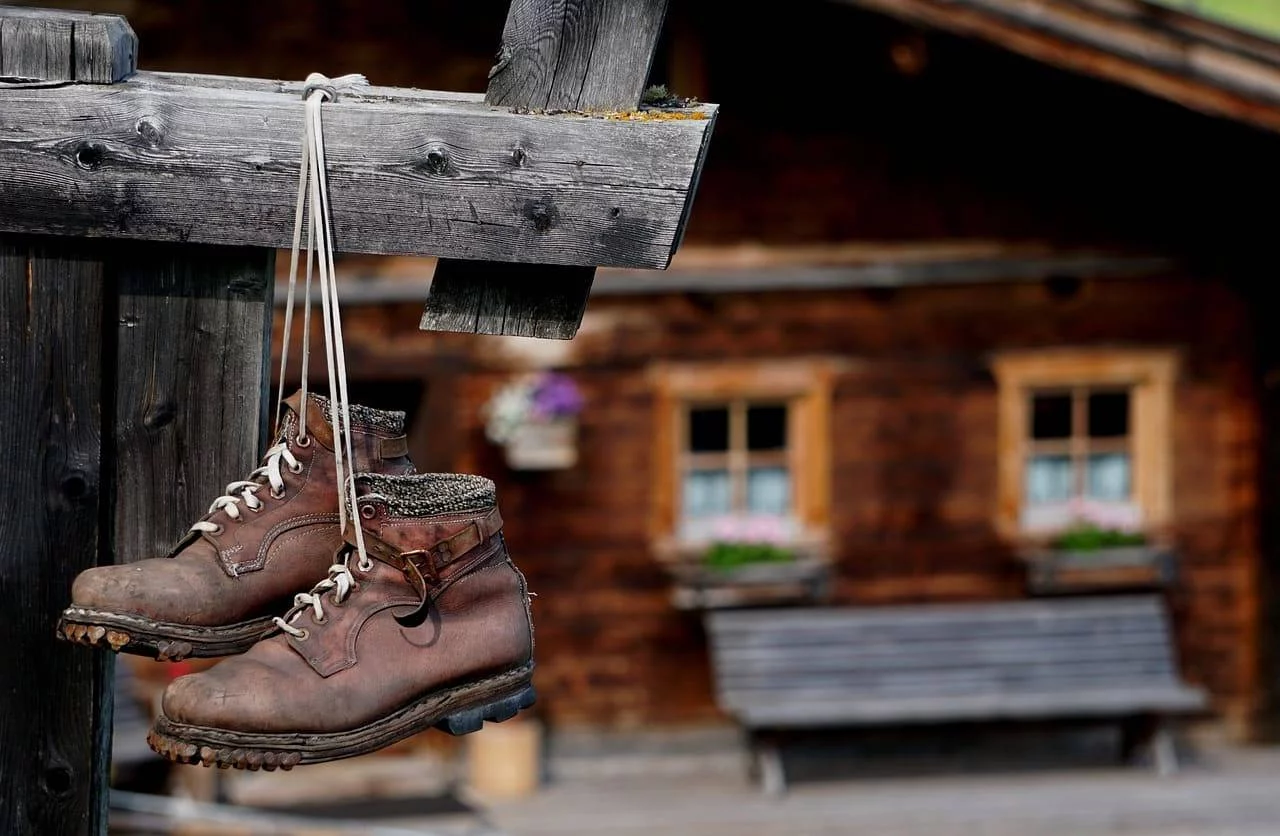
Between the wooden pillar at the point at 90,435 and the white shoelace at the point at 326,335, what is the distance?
0.14 m

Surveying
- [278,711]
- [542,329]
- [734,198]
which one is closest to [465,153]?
[542,329]

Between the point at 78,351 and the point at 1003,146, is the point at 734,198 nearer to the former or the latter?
the point at 1003,146

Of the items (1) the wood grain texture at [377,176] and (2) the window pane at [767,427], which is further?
(2) the window pane at [767,427]

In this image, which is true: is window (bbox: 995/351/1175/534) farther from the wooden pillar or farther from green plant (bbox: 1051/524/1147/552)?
the wooden pillar

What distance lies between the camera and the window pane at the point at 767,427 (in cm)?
860

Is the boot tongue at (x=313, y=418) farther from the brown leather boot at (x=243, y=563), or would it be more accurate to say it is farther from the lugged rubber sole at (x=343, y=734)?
the lugged rubber sole at (x=343, y=734)

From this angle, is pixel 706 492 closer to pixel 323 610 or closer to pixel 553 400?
pixel 553 400

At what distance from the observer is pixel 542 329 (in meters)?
2.15

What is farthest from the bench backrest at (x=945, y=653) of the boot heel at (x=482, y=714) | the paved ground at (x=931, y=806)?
the boot heel at (x=482, y=714)

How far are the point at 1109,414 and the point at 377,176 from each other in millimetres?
7298

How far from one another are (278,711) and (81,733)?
1.31ft

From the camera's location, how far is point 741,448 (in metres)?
8.54

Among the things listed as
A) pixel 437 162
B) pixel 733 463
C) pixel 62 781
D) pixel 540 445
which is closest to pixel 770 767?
pixel 733 463

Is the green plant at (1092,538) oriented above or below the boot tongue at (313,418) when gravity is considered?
below
